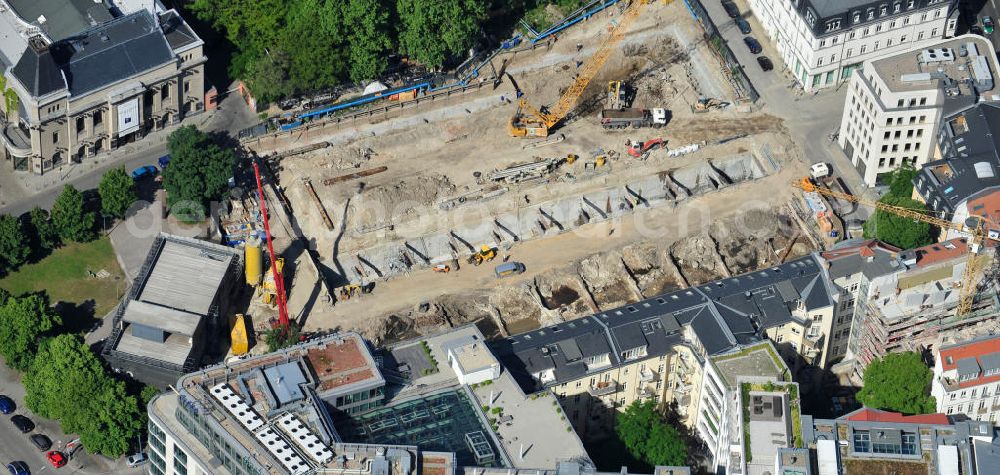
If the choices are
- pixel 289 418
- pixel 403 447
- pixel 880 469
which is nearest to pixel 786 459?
pixel 880 469

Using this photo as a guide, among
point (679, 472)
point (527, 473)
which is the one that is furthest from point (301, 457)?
point (679, 472)

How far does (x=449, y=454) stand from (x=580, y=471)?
13706 mm

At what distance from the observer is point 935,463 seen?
655 ft

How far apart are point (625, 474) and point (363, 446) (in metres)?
27.2

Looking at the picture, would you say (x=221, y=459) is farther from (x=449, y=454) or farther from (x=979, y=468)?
(x=979, y=468)

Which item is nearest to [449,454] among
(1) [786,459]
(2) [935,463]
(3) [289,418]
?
(3) [289,418]

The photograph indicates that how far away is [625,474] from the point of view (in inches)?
7751

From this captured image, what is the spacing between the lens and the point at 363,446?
194 meters

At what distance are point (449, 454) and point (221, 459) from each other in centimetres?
2372

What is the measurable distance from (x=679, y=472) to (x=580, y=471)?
10.5m

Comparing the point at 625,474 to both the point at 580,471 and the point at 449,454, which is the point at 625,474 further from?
the point at 449,454

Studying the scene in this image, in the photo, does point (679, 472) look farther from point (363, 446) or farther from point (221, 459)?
point (221, 459)

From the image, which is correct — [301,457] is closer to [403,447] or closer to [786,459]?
[403,447]

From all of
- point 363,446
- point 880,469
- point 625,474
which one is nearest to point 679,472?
point 625,474
